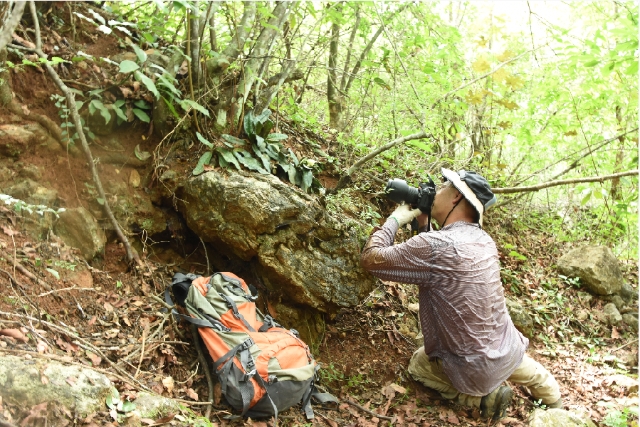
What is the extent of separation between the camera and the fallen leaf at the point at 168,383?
9.96ft

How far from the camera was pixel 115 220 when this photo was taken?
3.96 meters

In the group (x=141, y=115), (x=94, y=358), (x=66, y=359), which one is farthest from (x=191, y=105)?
(x=66, y=359)

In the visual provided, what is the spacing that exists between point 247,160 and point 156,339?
189cm

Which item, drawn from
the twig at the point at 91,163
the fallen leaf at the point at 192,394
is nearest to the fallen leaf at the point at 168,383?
the fallen leaf at the point at 192,394

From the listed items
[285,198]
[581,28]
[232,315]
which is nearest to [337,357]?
[232,315]

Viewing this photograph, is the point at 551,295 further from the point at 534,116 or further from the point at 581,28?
the point at 581,28

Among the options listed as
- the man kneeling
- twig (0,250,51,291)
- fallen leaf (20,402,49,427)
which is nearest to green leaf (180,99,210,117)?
twig (0,250,51,291)

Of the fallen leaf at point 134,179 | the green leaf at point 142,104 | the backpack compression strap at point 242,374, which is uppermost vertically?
the green leaf at point 142,104

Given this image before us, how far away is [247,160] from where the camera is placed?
14.3ft

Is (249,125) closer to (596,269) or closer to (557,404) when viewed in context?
(557,404)

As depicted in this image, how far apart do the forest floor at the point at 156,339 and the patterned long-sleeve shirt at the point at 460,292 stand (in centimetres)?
52

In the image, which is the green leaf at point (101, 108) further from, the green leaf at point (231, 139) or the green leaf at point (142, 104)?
the green leaf at point (231, 139)

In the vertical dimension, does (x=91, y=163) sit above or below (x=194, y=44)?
below

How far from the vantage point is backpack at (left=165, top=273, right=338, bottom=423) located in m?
3.11
